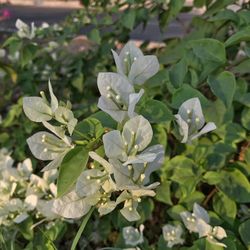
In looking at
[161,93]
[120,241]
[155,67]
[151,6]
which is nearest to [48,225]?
[120,241]

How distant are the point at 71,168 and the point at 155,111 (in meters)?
0.16

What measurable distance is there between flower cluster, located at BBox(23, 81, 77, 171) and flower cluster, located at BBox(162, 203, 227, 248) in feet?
1.05

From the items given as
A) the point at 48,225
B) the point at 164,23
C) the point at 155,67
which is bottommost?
the point at 48,225

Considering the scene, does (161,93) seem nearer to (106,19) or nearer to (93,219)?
(93,219)

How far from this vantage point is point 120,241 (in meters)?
1.21

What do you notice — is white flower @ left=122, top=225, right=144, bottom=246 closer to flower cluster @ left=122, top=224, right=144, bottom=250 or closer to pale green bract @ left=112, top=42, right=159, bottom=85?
flower cluster @ left=122, top=224, right=144, bottom=250

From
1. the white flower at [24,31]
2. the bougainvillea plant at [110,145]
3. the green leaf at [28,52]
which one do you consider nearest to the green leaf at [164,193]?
the bougainvillea plant at [110,145]

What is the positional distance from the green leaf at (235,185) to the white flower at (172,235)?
12 cm

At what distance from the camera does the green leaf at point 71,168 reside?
801mm

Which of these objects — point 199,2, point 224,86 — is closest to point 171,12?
point 199,2

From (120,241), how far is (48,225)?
0.54 ft

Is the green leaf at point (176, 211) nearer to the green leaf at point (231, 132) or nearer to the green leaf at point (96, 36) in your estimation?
the green leaf at point (231, 132)

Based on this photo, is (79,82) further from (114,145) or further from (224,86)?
(114,145)

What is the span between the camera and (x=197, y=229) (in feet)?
3.46
